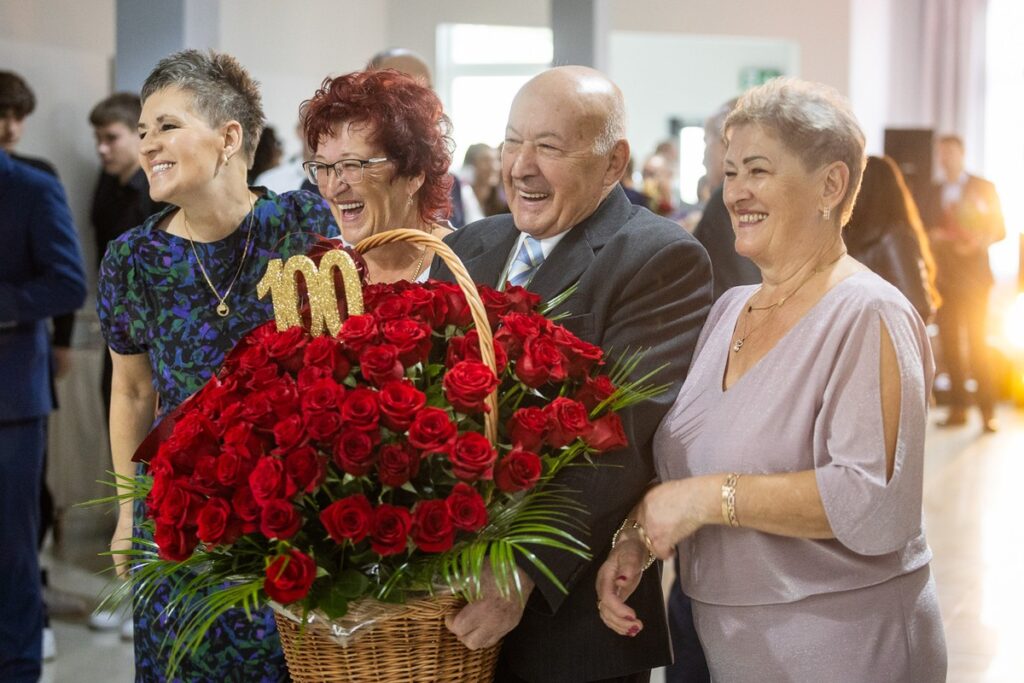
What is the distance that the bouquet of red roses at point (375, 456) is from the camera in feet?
5.07

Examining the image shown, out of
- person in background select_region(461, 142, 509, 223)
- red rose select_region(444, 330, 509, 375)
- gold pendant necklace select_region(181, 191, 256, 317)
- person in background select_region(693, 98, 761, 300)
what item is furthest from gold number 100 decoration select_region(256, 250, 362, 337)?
person in background select_region(461, 142, 509, 223)

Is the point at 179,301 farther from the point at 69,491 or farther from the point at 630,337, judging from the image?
the point at 69,491

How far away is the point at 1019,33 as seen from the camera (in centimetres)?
1300

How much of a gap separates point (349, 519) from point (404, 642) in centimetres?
22

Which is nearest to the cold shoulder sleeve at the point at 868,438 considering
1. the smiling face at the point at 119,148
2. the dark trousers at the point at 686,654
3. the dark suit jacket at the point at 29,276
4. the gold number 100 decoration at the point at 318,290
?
the gold number 100 decoration at the point at 318,290

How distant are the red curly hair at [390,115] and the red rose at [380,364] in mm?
852

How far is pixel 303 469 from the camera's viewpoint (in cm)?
154

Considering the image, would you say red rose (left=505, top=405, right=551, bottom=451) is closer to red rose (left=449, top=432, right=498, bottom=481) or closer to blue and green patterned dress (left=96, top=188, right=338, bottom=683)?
red rose (left=449, top=432, right=498, bottom=481)

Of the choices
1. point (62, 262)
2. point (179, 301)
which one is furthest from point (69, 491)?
point (179, 301)

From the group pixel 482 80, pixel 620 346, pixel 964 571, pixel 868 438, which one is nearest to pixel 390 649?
pixel 620 346

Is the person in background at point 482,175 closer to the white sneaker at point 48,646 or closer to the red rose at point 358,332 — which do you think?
the white sneaker at point 48,646

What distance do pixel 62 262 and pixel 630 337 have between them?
2586 millimetres

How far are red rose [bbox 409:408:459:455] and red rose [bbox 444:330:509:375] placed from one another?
14 centimetres

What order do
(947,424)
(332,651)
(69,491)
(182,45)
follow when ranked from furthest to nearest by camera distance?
(947,424), (69,491), (182,45), (332,651)
